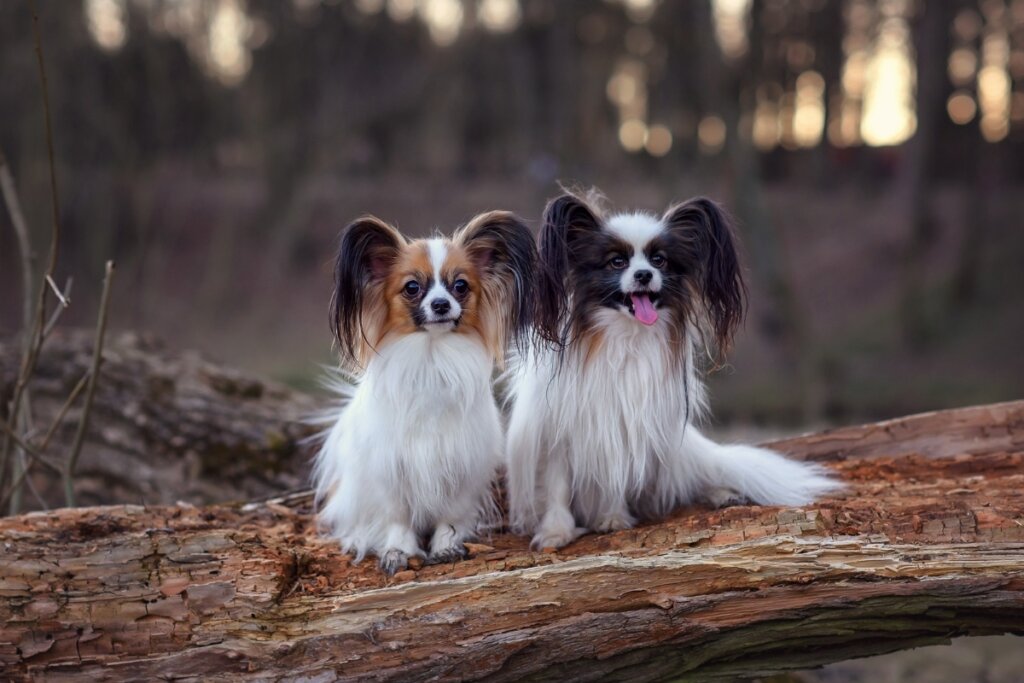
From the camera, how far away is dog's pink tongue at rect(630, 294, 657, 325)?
11.1 ft

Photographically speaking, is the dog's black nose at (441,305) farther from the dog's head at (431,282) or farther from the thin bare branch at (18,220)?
the thin bare branch at (18,220)

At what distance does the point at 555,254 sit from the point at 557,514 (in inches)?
39.5

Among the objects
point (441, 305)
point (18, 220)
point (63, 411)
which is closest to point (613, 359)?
point (441, 305)

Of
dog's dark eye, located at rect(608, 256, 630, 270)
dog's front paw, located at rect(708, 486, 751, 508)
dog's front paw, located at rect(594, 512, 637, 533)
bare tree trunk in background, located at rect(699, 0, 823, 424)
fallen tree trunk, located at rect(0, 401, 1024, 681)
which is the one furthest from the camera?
bare tree trunk in background, located at rect(699, 0, 823, 424)

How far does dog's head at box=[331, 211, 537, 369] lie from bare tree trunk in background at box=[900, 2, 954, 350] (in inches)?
465

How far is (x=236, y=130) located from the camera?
19.0m

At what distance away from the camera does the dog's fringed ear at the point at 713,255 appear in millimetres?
3480

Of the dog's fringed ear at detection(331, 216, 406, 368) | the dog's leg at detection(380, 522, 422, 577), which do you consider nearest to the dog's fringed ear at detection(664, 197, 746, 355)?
the dog's fringed ear at detection(331, 216, 406, 368)

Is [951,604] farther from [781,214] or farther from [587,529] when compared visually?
[781,214]

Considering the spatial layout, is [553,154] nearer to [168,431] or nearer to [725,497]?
[168,431]

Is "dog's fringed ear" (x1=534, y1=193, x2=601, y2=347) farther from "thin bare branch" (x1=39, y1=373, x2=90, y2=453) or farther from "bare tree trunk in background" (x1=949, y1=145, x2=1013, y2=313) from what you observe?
"bare tree trunk in background" (x1=949, y1=145, x2=1013, y2=313)

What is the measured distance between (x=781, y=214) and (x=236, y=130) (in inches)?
440

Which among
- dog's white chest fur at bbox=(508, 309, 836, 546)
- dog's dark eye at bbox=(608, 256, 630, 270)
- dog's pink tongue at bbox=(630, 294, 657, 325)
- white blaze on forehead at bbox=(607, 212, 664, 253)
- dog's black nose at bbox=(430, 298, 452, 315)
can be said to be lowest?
dog's white chest fur at bbox=(508, 309, 836, 546)

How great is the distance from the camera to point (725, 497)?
12.6ft
